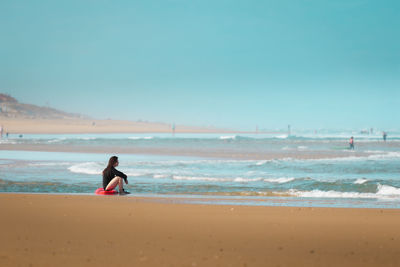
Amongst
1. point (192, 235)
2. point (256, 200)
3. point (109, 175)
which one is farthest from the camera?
point (109, 175)

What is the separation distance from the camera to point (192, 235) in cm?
779

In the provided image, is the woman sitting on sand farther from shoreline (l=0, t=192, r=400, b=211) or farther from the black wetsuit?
shoreline (l=0, t=192, r=400, b=211)

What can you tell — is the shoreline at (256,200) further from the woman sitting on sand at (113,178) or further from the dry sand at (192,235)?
the dry sand at (192,235)

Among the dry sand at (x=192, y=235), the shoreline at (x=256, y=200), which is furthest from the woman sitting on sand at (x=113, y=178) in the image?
the dry sand at (x=192, y=235)

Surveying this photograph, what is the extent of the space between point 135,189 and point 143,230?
801 centimetres

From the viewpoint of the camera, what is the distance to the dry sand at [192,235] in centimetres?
641

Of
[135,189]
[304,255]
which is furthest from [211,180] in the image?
[304,255]

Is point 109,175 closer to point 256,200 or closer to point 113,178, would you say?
point 113,178

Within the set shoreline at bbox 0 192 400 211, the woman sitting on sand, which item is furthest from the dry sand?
the woman sitting on sand

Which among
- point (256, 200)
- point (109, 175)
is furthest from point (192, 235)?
point (109, 175)

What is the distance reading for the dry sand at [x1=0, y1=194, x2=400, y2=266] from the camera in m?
6.41

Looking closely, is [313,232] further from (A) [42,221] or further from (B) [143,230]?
(A) [42,221]

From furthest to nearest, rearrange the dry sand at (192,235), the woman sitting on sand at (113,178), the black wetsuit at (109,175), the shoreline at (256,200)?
1. the black wetsuit at (109,175)
2. the woman sitting on sand at (113,178)
3. the shoreline at (256,200)
4. the dry sand at (192,235)

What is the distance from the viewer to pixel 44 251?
22.0 feet
